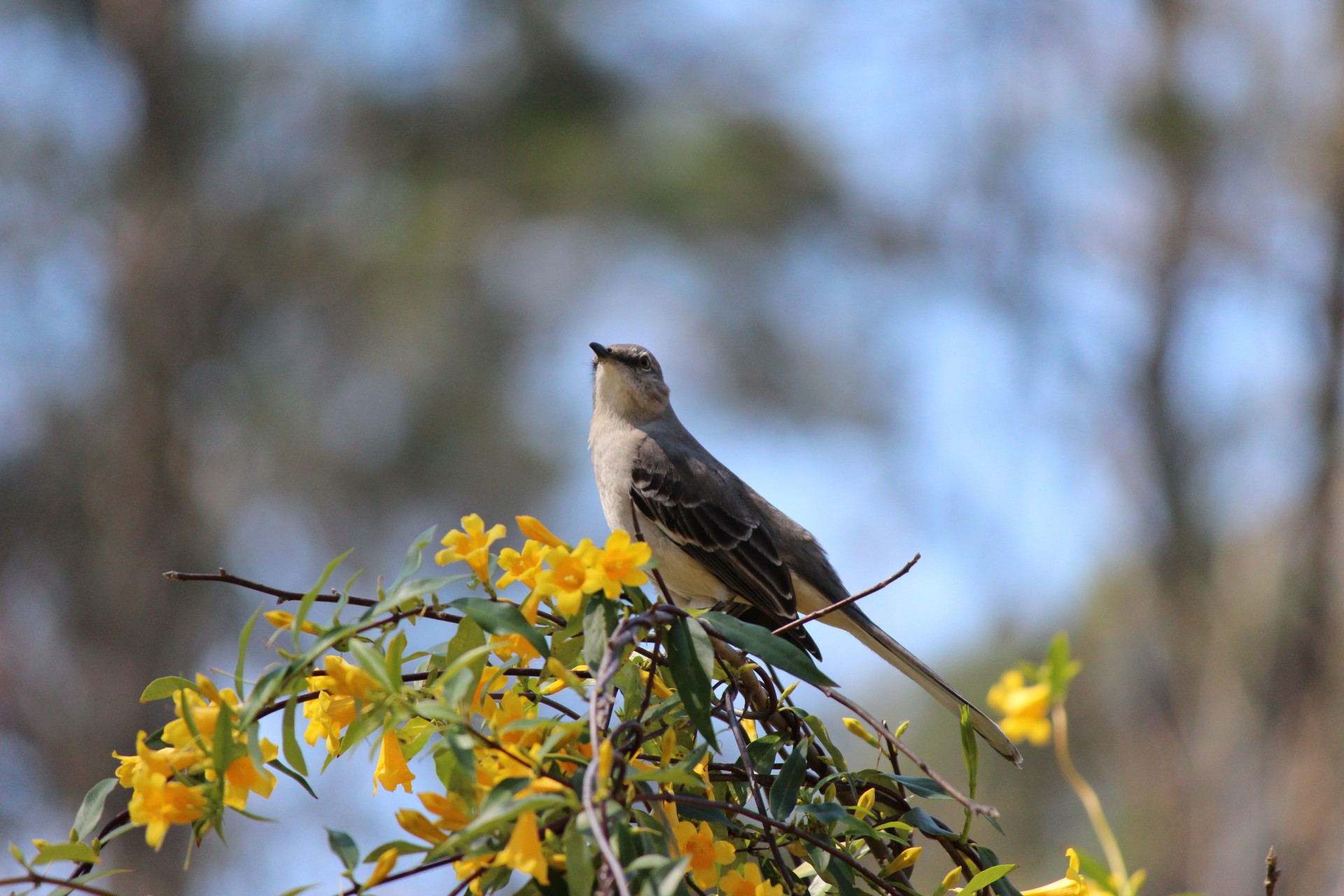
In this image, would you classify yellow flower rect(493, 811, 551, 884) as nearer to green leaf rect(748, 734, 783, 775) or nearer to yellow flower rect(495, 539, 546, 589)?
yellow flower rect(495, 539, 546, 589)

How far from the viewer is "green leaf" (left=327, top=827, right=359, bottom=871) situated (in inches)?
49.6

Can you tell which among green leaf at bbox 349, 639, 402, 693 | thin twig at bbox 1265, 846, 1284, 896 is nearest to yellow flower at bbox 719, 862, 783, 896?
green leaf at bbox 349, 639, 402, 693

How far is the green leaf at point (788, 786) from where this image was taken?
1556 mm

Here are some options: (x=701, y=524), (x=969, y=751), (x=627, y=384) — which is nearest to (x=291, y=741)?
(x=969, y=751)

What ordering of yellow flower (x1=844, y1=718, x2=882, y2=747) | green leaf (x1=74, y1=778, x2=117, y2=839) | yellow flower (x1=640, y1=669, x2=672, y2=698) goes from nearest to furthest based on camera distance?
green leaf (x1=74, y1=778, x2=117, y2=839)
yellow flower (x1=640, y1=669, x2=672, y2=698)
yellow flower (x1=844, y1=718, x2=882, y2=747)

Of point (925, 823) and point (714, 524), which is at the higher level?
point (714, 524)

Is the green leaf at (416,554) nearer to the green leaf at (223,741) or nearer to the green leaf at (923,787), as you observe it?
the green leaf at (223,741)

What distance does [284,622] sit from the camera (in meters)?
1.37

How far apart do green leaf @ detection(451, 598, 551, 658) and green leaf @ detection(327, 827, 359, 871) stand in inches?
10.8

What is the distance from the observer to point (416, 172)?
1097 centimetres

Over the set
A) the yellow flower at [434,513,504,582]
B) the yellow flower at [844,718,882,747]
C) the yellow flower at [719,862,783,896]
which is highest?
the yellow flower at [434,513,504,582]

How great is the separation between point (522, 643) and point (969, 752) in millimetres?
707

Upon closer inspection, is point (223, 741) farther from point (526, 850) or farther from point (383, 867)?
point (526, 850)

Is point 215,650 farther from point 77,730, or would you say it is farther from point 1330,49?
point 1330,49
